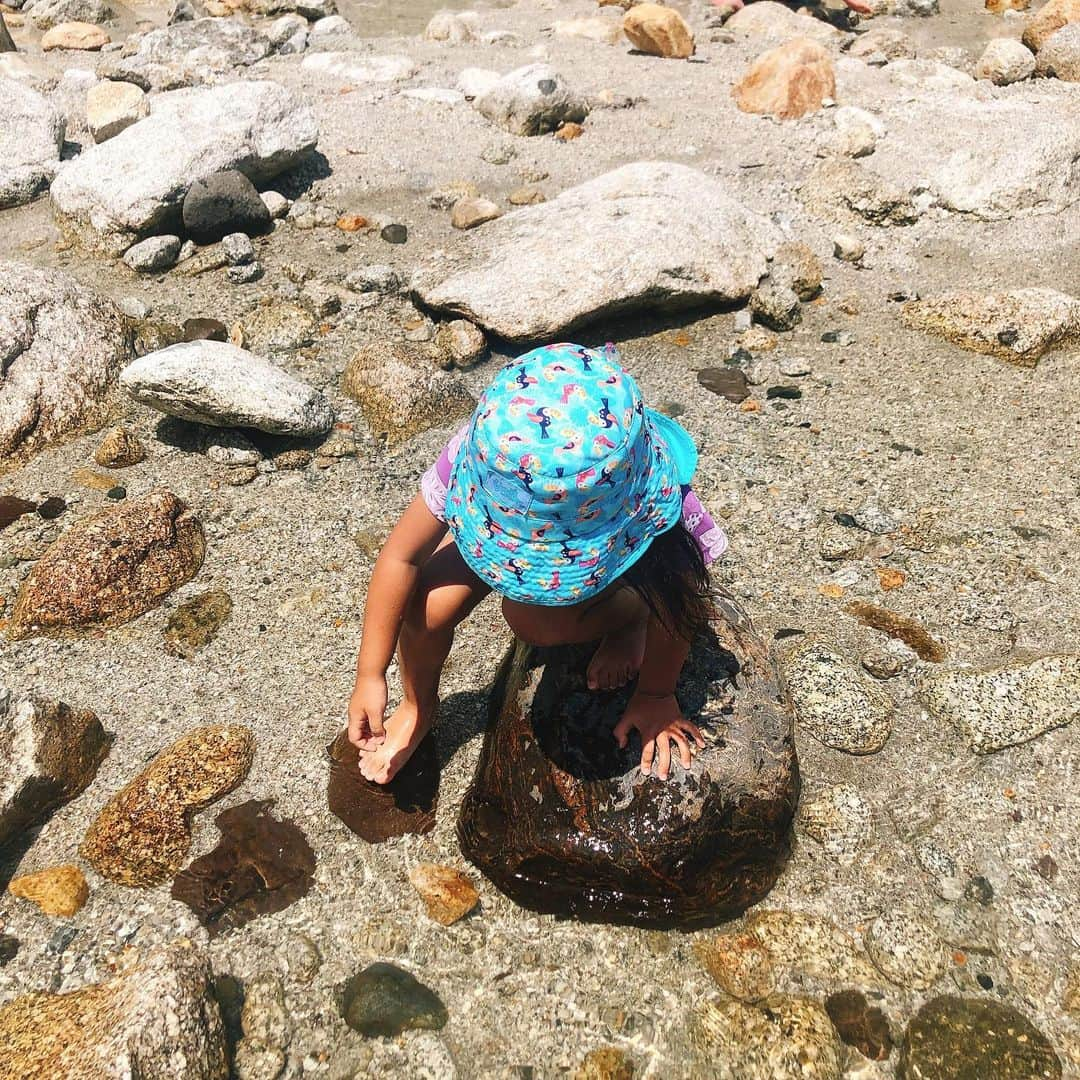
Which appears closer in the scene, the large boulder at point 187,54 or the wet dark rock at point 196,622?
the wet dark rock at point 196,622

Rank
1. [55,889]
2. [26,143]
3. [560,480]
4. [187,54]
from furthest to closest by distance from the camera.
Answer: [187,54]
[26,143]
[55,889]
[560,480]

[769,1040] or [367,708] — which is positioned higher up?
[367,708]

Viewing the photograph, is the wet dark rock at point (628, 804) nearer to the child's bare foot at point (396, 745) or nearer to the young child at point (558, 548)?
the young child at point (558, 548)

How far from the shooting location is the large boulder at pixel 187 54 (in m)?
7.48

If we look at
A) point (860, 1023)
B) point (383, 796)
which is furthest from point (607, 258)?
point (860, 1023)

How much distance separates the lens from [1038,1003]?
2271 millimetres

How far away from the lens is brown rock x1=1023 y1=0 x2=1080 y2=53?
7.53 meters

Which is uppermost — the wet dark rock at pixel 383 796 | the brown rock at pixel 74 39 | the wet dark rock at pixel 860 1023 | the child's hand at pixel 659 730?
the child's hand at pixel 659 730

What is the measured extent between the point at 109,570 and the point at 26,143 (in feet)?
14.0

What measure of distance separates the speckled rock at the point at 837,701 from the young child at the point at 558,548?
24.1 inches

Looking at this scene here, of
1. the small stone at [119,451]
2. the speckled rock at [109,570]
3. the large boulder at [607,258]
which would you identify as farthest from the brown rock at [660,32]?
the speckled rock at [109,570]

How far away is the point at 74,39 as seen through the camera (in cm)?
895

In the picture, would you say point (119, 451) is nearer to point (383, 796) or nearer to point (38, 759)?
point (38, 759)

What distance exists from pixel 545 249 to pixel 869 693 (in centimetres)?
288
